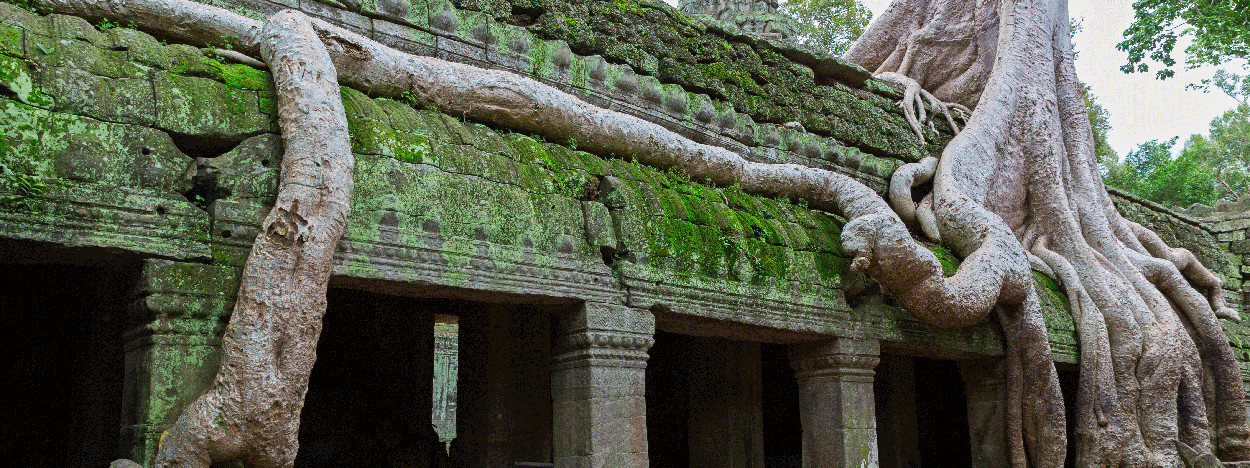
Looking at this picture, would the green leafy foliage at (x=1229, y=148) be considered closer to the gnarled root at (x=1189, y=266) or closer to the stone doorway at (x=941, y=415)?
the gnarled root at (x=1189, y=266)

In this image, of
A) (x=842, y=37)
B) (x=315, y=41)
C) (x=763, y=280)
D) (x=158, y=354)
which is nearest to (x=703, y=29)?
(x=763, y=280)

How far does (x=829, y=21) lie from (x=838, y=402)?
13.5 meters

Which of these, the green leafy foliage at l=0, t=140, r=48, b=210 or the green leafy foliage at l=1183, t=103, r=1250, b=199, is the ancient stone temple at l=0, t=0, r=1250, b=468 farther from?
the green leafy foliage at l=1183, t=103, r=1250, b=199

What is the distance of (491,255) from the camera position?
3.70 metres

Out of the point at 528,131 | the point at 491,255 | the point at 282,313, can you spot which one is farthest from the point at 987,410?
the point at 282,313

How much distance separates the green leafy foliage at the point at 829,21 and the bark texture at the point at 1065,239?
8121mm

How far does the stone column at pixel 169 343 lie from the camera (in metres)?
2.96

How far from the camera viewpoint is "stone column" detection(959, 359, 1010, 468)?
6121 millimetres

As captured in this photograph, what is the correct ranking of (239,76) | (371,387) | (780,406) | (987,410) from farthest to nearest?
(780,406) < (371,387) < (987,410) < (239,76)

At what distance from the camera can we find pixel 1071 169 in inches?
306

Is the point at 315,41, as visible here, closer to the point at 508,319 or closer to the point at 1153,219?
the point at 508,319

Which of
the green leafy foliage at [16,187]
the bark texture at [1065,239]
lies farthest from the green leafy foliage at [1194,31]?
the green leafy foliage at [16,187]

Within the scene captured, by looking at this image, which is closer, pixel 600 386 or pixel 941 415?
pixel 600 386

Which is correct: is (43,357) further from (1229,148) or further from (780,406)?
(1229,148)
